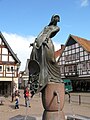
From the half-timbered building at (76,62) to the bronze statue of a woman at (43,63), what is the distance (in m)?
41.3

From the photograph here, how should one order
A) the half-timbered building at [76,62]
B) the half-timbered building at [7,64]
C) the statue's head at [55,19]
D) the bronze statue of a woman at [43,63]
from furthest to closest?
the half-timbered building at [76,62]
the half-timbered building at [7,64]
the statue's head at [55,19]
the bronze statue of a woman at [43,63]

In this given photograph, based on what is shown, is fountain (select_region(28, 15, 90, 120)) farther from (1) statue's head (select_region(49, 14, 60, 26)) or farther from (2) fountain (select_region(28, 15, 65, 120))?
(1) statue's head (select_region(49, 14, 60, 26))

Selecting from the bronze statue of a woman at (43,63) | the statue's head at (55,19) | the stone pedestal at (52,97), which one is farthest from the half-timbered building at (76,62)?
the stone pedestal at (52,97)

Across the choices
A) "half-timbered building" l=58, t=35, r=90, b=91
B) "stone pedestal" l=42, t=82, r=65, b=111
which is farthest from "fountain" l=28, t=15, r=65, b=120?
"half-timbered building" l=58, t=35, r=90, b=91

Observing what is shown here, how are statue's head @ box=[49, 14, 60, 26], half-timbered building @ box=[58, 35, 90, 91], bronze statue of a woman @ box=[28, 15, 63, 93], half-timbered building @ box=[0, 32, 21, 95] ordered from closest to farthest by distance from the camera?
1. bronze statue of a woman @ box=[28, 15, 63, 93]
2. statue's head @ box=[49, 14, 60, 26]
3. half-timbered building @ box=[0, 32, 21, 95]
4. half-timbered building @ box=[58, 35, 90, 91]

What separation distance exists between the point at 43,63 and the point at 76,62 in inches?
1755

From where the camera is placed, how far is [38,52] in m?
9.48

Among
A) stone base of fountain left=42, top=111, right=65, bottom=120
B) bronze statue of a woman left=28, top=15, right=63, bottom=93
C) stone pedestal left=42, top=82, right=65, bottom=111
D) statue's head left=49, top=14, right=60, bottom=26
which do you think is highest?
statue's head left=49, top=14, right=60, bottom=26

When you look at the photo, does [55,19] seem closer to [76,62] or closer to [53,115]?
[53,115]

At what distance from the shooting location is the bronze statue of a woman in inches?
364

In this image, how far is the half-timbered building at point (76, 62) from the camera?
51469 mm

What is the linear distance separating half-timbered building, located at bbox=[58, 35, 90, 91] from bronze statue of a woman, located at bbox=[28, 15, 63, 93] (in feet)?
136

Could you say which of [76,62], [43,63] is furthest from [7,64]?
[43,63]

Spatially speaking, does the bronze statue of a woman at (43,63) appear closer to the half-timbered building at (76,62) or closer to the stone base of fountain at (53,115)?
the stone base of fountain at (53,115)
